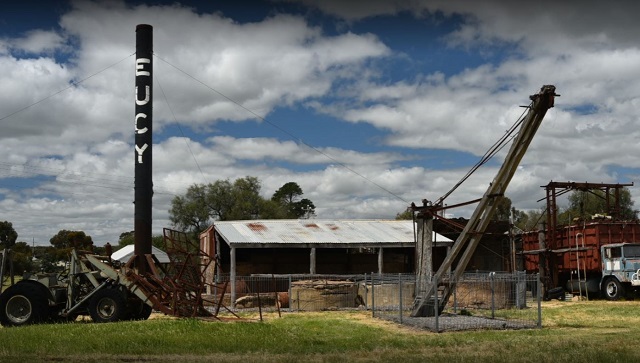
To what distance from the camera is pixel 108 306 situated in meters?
22.9

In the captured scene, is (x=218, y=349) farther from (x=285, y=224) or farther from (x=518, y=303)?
(x=285, y=224)

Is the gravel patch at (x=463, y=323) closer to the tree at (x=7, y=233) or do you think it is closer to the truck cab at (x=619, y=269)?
the truck cab at (x=619, y=269)

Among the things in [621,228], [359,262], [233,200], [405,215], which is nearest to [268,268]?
[359,262]

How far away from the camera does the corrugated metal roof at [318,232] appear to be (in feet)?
117

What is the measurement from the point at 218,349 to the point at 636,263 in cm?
2518

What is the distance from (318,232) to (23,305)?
60.2ft

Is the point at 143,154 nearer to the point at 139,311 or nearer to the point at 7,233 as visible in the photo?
the point at 139,311

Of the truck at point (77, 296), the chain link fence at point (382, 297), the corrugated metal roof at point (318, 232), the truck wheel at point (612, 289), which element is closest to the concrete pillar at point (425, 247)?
the chain link fence at point (382, 297)

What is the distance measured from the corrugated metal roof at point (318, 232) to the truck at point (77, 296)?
413 inches

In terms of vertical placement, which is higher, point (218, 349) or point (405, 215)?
point (405, 215)

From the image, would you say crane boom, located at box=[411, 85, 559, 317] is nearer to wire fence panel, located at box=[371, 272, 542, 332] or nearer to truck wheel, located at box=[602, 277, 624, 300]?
wire fence panel, located at box=[371, 272, 542, 332]

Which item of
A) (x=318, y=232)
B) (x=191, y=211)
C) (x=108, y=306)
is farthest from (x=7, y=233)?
(x=108, y=306)

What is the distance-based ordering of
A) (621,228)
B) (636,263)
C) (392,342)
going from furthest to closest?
(621,228) → (636,263) → (392,342)

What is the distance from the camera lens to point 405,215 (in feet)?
292
